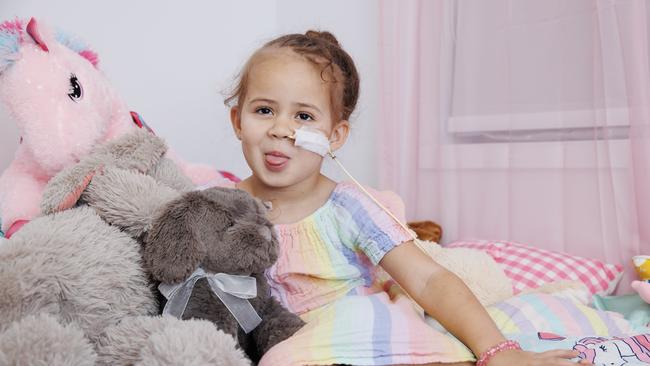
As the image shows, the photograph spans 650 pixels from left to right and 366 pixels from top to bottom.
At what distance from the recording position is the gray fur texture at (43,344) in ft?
1.64

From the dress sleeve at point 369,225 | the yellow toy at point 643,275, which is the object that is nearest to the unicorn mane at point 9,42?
the dress sleeve at point 369,225

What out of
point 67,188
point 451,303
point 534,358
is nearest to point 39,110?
point 67,188

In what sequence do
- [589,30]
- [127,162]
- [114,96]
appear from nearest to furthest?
[127,162] → [114,96] → [589,30]

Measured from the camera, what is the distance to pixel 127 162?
2.60ft

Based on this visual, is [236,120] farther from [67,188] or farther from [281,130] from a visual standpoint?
[67,188]

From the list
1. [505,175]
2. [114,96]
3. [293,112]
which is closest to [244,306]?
[293,112]

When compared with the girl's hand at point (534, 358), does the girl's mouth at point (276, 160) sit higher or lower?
higher

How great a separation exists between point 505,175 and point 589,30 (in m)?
0.43

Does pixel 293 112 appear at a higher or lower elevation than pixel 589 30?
lower

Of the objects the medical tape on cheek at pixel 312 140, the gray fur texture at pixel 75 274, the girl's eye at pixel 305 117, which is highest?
the girl's eye at pixel 305 117

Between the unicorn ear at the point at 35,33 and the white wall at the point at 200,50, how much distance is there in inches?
16.5

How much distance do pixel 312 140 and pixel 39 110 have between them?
0.49 meters

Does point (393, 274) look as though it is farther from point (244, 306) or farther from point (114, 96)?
point (114, 96)

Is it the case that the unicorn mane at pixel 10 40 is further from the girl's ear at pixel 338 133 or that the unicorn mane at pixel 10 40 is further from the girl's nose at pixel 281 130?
the girl's ear at pixel 338 133
